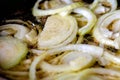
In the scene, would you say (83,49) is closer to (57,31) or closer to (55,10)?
(57,31)

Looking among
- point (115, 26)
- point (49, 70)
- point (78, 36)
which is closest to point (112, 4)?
point (115, 26)

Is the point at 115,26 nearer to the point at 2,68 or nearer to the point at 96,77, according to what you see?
the point at 96,77

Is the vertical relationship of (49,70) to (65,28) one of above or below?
below

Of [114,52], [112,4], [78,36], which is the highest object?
[112,4]

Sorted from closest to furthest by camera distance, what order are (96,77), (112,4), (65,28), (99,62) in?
(96,77), (99,62), (65,28), (112,4)

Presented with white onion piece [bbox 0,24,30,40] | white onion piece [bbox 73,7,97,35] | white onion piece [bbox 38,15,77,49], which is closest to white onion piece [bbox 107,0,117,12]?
white onion piece [bbox 73,7,97,35]

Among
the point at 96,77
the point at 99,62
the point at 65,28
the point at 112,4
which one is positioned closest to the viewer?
the point at 96,77

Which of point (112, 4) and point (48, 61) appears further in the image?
point (112, 4)
